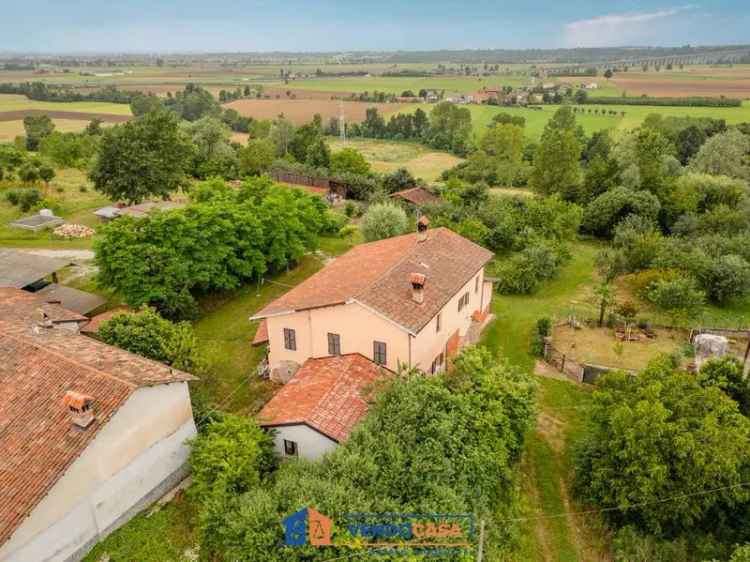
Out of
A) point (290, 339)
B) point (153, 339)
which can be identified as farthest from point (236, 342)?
point (153, 339)

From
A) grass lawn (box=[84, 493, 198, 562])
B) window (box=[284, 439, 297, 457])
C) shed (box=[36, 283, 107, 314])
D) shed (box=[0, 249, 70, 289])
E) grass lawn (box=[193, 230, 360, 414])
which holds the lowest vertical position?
grass lawn (box=[193, 230, 360, 414])

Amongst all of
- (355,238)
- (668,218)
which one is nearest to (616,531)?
(355,238)

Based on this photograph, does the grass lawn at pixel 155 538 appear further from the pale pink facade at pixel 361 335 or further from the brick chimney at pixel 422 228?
the brick chimney at pixel 422 228

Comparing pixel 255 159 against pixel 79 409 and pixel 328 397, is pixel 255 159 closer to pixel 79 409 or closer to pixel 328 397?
pixel 328 397

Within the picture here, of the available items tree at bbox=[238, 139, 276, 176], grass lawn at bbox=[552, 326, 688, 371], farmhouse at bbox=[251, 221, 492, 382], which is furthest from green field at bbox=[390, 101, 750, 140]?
farmhouse at bbox=[251, 221, 492, 382]

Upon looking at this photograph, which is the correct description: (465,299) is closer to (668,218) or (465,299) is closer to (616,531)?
(616,531)

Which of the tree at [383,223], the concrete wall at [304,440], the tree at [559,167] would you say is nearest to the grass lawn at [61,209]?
the tree at [383,223]

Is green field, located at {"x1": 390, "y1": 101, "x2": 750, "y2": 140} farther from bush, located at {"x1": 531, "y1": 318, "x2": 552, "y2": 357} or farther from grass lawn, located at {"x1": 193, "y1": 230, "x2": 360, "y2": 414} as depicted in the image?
bush, located at {"x1": 531, "y1": 318, "x2": 552, "y2": 357}
